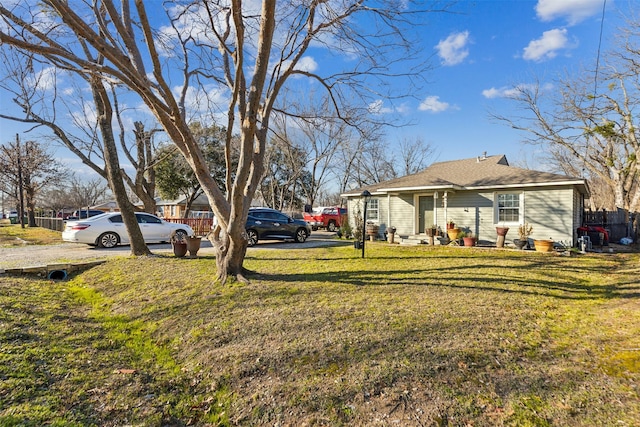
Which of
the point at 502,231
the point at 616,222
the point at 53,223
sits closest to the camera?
the point at 502,231

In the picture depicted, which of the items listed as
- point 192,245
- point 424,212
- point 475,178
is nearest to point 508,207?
point 475,178

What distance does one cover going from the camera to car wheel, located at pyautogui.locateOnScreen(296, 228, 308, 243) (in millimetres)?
14453

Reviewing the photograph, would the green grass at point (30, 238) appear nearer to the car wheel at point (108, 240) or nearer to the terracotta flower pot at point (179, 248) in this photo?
the car wheel at point (108, 240)

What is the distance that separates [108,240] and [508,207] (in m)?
14.9

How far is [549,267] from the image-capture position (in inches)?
318

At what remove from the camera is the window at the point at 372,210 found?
15477 mm

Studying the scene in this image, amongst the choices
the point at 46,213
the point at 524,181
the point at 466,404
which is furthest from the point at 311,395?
the point at 46,213

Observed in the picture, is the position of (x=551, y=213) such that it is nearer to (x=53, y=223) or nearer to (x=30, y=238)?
(x=30, y=238)

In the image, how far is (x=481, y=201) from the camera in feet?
41.7

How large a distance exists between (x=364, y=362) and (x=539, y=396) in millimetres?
1415

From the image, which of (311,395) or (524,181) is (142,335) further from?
(524,181)

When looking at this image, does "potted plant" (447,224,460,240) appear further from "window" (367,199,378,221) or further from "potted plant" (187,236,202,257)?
"potted plant" (187,236,202,257)

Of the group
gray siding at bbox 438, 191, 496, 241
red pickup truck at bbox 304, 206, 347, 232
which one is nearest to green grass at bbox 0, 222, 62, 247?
red pickup truck at bbox 304, 206, 347, 232

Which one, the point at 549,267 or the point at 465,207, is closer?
the point at 549,267
